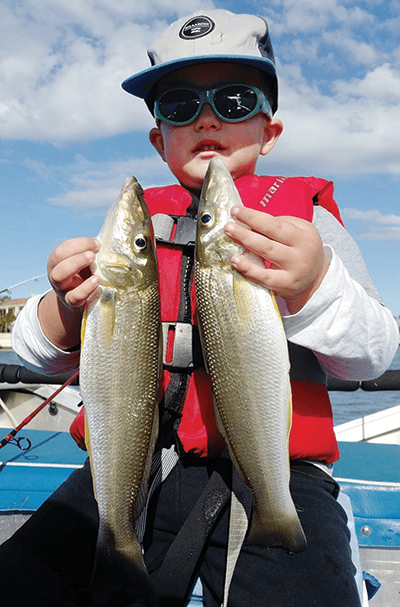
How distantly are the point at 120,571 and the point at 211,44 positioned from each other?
7.32 feet

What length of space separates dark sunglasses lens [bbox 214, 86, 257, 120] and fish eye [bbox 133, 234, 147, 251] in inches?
32.1

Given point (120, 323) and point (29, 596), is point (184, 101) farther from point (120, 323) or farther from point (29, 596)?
point (29, 596)

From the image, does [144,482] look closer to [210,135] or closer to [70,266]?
[70,266]

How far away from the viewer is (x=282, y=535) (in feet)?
5.60

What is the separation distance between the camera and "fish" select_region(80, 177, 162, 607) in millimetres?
1780

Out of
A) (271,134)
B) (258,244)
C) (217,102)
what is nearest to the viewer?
(258,244)

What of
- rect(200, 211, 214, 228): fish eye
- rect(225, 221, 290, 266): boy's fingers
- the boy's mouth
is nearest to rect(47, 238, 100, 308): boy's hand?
rect(200, 211, 214, 228): fish eye

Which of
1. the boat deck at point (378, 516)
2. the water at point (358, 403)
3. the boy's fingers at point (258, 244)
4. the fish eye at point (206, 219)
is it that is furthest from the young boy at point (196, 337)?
the water at point (358, 403)

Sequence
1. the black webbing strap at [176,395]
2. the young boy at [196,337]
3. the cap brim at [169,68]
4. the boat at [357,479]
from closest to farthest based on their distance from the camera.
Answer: the young boy at [196,337]
the black webbing strap at [176,395]
the cap brim at [169,68]
the boat at [357,479]

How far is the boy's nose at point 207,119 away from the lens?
2354 millimetres

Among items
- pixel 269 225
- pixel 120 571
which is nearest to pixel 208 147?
pixel 269 225

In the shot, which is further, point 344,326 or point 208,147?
point 208,147

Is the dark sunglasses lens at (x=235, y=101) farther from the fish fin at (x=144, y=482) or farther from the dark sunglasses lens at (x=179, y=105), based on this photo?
the fish fin at (x=144, y=482)

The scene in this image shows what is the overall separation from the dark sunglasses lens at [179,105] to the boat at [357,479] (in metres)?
1.56
